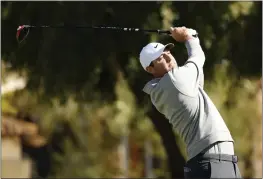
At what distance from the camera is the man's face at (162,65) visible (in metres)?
6.07

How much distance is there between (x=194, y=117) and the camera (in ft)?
19.4

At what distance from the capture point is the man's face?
19.9 feet

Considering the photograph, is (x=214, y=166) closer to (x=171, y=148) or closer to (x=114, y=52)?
(x=114, y=52)

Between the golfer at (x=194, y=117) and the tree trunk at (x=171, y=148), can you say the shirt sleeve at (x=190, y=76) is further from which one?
the tree trunk at (x=171, y=148)

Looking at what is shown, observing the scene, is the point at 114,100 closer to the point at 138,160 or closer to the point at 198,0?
the point at 198,0

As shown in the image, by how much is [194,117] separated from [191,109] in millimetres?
59

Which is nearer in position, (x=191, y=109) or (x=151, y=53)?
(x=191, y=109)

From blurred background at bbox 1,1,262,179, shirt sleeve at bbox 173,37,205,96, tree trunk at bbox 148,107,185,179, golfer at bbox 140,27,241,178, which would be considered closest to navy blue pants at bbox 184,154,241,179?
golfer at bbox 140,27,241,178

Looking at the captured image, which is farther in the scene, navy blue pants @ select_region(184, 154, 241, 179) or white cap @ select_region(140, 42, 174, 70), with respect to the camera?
white cap @ select_region(140, 42, 174, 70)

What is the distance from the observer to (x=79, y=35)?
12.7 metres

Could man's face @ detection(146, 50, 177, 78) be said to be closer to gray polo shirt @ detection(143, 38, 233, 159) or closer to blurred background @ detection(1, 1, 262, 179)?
gray polo shirt @ detection(143, 38, 233, 159)

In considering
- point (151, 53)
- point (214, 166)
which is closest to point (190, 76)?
point (151, 53)

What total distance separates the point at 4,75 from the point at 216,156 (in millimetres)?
9331

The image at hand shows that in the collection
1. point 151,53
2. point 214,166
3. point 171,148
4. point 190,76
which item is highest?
point 171,148
